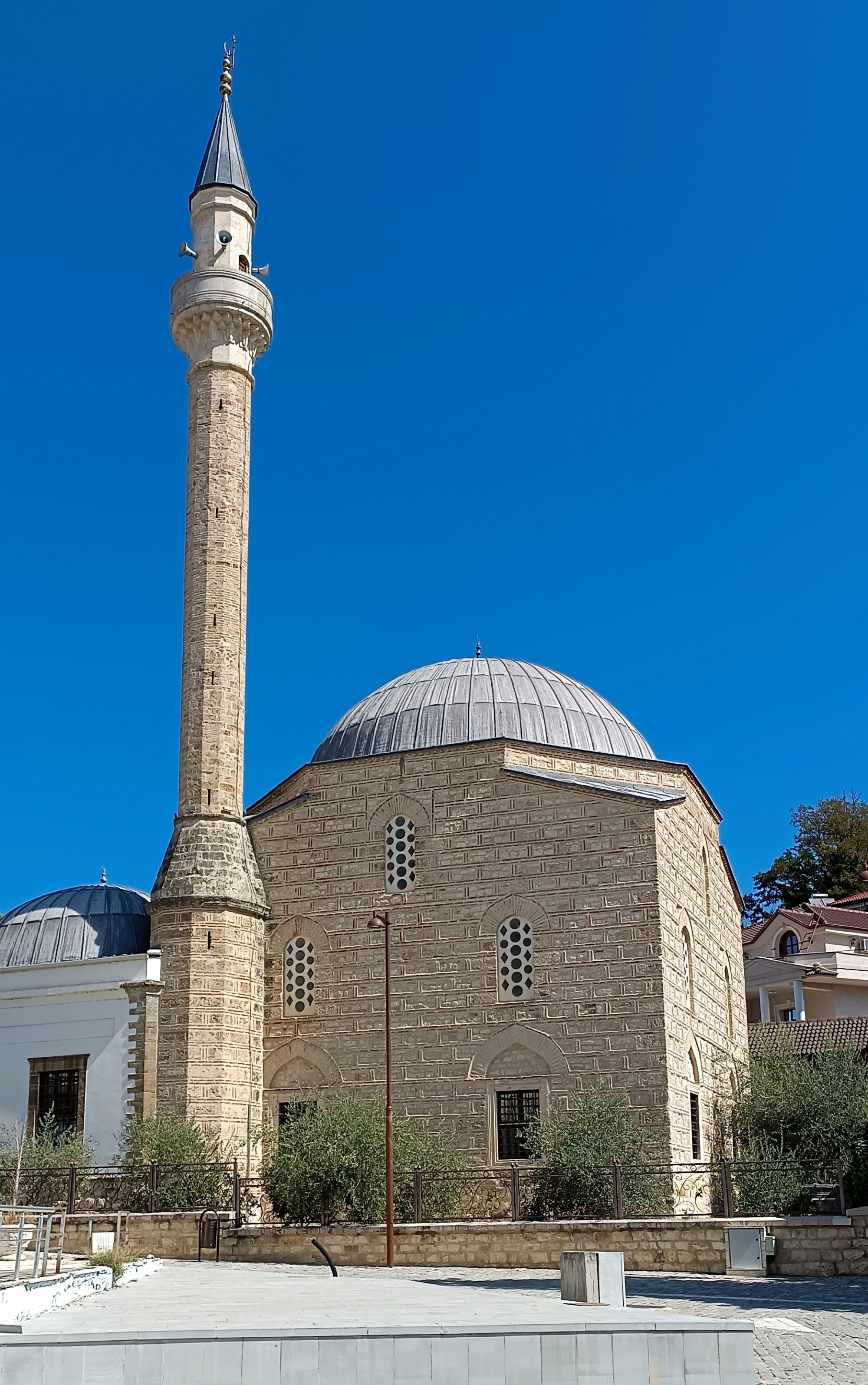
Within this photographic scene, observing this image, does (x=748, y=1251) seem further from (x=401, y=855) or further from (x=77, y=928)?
(x=77, y=928)

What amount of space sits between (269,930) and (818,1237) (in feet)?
34.1

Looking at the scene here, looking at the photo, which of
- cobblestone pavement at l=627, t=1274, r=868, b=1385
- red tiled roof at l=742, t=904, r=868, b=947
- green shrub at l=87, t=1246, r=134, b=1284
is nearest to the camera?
cobblestone pavement at l=627, t=1274, r=868, b=1385

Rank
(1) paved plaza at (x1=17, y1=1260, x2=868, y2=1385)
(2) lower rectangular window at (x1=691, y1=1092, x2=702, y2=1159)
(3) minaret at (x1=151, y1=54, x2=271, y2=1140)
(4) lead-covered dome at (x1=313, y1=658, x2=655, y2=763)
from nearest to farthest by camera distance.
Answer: (1) paved plaza at (x1=17, y1=1260, x2=868, y2=1385), (3) minaret at (x1=151, y1=54, x2=271, y2=1140), (2) lower rectangular window at (x1=691, y1=1092, x2=702, y2=1159), (4) lead-covered dome at (x1=313, y1=658, x2=655, y2=763)

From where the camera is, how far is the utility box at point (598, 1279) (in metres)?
10.3

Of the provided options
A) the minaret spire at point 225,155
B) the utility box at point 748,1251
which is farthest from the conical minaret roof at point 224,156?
the utility box at point 748,1251

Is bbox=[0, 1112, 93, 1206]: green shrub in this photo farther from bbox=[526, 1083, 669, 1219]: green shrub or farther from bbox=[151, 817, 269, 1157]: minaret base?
bbox=[526, 1083, 669, 1219]: green shrub

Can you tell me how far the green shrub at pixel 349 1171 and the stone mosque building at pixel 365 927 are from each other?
1947mm

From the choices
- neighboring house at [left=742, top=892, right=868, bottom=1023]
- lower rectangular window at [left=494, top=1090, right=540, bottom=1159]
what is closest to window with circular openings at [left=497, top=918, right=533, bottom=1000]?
lower rectangular window at [left=494, top=1090, right=540, bottom=1159]

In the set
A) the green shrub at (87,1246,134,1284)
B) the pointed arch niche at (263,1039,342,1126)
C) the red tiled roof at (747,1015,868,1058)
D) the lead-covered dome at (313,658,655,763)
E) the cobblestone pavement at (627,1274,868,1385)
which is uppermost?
the lead-covered dome at (313,658,655,763)

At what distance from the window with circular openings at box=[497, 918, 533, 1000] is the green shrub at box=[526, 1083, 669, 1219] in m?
2.20

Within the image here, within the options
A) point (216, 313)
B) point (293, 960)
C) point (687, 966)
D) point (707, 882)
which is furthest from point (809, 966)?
point (216, 313)

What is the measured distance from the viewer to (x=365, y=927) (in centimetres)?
2255

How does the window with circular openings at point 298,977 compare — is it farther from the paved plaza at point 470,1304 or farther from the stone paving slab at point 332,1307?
the stone paving slab at point 332,1307

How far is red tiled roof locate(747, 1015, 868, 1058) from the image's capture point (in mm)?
28172
